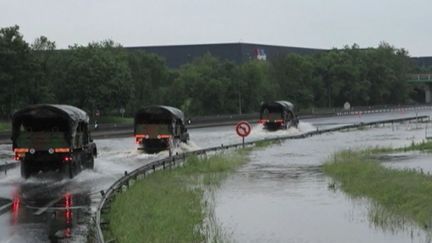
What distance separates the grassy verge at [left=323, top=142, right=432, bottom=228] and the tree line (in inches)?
2127

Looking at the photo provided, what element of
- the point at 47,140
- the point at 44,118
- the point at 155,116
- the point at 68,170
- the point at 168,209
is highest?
the point at 44,118

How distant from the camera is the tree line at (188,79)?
79.2 m

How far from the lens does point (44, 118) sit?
1088 inches

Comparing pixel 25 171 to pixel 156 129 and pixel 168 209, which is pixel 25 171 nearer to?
pixel 168 209

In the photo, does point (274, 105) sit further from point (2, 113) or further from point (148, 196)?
point (148, 196)

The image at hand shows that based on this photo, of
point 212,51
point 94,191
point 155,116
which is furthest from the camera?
point 212,51

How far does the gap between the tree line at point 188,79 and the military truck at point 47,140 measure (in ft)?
160

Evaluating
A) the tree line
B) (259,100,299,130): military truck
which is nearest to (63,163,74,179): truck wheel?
(259,100,299,130): military truck

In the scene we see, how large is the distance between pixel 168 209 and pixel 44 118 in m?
11.6

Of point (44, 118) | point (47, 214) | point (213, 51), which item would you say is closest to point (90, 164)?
point (44, 118)

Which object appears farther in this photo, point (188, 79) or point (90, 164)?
point (188, 79)

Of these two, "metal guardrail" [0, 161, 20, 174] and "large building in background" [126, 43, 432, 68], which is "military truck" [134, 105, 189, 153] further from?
"large building in background" [126, 43, 432, 68]

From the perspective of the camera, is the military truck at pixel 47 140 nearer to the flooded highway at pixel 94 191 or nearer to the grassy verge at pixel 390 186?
the flooded highway at pixel 94 191

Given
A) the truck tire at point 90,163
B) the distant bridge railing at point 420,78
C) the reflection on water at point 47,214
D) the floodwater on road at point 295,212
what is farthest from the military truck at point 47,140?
the distant bridge railing at point 420,78
